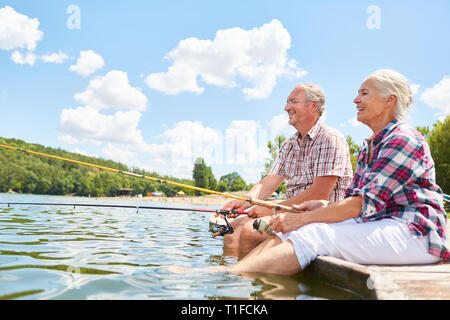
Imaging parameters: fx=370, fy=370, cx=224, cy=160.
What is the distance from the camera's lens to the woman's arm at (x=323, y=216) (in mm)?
2752

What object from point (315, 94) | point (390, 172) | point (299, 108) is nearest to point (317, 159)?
point (299, 108)

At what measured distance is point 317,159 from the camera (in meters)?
4.13

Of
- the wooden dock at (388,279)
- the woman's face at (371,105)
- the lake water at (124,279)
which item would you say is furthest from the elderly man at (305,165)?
the wooden dock at (388,279)

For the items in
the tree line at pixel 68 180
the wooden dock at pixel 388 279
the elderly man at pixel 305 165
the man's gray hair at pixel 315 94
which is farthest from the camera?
the tree line at pixel 68 180

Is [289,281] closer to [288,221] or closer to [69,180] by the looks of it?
[288,221]

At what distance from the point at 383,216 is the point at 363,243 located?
0.28 metres

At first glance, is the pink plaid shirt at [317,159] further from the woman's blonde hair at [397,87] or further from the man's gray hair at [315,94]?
the woman's blonde hair at [397,87]

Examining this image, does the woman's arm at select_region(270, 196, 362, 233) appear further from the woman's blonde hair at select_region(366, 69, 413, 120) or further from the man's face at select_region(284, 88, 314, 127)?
the man's face at select_region(284, 88, 314, 127)

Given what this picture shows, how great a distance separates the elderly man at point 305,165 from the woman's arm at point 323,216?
1.04m

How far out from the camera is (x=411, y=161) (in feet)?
8.52

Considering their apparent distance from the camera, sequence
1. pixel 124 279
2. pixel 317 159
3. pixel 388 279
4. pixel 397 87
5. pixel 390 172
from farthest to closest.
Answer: pixel 317 159 → pixel 124 279 → pixel 397 87 → pixel 390 172 → pixel 388 279

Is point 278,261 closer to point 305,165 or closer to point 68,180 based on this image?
point 305,165

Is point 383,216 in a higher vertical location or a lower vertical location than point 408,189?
lower
